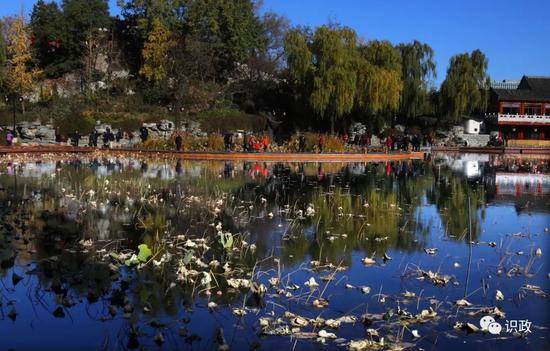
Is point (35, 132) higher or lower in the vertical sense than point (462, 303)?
higher

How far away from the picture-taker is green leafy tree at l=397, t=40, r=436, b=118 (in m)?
51.2

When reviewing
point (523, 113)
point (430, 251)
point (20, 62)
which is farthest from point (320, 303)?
point (523, 113)

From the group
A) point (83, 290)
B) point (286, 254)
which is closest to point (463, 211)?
point (286, 254)

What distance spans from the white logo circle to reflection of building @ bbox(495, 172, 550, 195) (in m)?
13.2

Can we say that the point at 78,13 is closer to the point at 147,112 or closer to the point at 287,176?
the point at 147,112

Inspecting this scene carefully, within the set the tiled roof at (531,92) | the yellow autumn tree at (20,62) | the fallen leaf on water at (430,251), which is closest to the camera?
the fallen leaf on water at (430,251)

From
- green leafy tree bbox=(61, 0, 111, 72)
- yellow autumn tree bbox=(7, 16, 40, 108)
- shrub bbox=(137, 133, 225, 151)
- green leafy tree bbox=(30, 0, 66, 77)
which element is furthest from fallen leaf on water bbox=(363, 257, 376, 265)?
green leafy tree bbox=(30, 0, 66, 77)

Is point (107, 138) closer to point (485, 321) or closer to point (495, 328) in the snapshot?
point (485, 321)

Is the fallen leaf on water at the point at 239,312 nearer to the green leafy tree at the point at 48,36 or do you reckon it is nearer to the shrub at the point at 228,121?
the shrub at the point at 228,121

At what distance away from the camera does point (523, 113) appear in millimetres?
63688

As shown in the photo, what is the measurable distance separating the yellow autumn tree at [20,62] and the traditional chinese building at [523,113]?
4415 centimetres

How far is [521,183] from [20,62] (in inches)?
1417

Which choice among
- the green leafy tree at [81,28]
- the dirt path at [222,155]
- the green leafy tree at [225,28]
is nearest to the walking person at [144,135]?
the dirt path at [222,155]

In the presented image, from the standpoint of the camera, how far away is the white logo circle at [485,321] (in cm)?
617
